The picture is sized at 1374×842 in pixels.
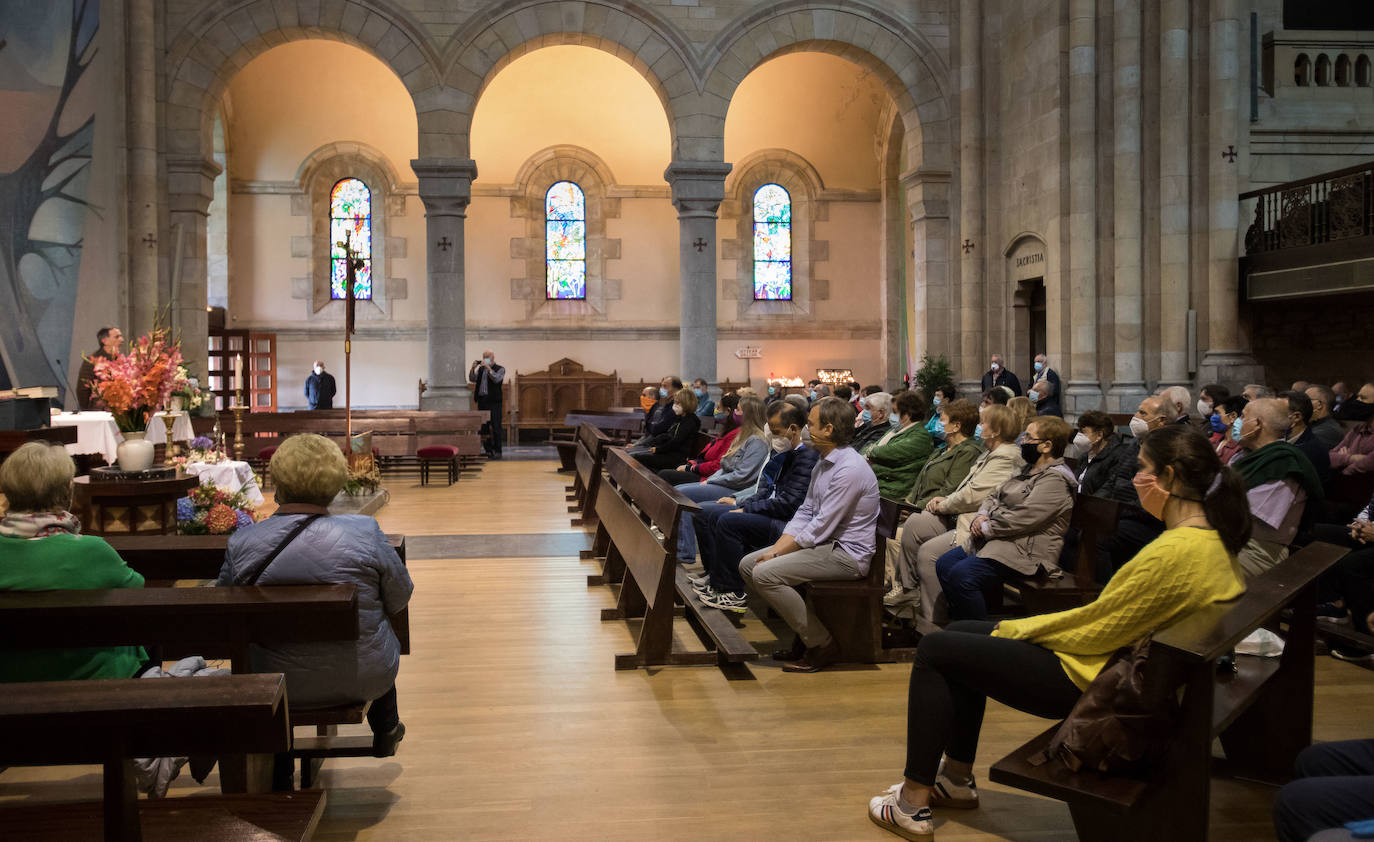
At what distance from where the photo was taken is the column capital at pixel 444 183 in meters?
14.7

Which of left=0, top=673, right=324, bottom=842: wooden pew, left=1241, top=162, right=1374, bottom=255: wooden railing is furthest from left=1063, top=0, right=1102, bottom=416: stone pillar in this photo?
left=0, top=673, right=324, bottom=842: wooden pew

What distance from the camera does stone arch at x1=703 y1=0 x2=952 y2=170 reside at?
15016mm

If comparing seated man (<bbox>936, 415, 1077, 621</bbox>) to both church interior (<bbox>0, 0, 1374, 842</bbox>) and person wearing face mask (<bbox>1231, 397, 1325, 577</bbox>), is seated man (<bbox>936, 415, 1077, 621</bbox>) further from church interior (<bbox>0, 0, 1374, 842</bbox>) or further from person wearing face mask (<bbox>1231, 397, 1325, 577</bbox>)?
person wearing face mask (<bbox>1231, 397, 1325, 577</bbox>)

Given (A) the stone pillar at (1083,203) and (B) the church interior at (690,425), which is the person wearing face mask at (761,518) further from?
(A) the stone pillar at (1083,203)

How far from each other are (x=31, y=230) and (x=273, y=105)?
9.56m

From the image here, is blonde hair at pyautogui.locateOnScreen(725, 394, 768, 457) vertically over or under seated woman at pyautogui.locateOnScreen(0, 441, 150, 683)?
over

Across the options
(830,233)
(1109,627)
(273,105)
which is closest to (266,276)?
(273,105)

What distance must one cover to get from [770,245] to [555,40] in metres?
6.99

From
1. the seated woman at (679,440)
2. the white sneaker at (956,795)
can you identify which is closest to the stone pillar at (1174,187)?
the seated woman at (679,440)

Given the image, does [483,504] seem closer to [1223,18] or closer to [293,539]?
[293,539]

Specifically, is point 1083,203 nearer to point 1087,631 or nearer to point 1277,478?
point 1277,478

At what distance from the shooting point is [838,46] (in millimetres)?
15383

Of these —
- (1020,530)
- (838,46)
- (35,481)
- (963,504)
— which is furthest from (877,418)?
(838,46)

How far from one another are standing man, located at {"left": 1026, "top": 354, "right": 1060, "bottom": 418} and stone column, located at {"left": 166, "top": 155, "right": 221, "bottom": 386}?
10466mm
